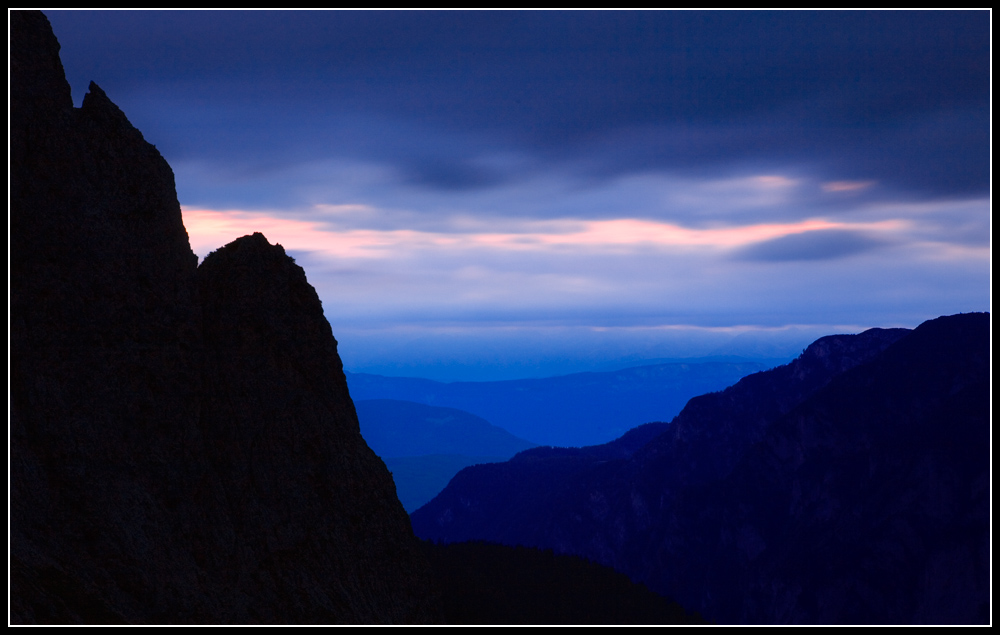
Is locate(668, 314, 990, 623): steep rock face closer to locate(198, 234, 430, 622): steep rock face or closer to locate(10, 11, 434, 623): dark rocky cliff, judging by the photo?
locate(198, 234, 430, 622): steep rock face

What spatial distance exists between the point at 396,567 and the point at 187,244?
1769 centimetres

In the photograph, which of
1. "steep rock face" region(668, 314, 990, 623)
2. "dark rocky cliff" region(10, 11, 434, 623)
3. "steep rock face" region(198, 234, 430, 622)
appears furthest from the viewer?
"steep rock face" region(668, 314, 990, 623)

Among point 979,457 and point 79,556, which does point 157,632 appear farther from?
point 979,457

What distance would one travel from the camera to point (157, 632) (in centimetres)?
2078

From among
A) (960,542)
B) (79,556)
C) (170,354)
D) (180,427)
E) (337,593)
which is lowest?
(960,542)


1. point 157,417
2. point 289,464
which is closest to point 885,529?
point 289,464

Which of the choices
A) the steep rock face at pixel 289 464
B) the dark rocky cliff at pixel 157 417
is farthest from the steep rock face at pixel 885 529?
the dark rocky cliff at pixel 157 417

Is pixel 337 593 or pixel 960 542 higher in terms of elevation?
pixel 337 593

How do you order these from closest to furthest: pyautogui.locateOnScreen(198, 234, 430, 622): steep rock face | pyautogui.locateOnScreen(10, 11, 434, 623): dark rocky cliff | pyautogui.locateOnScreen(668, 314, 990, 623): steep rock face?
pyautogui.locateOnScreen(10, 11, 434, 623): dark rocky cliff < pyautogui.locateOnScreen(198, 234, 430, 622): steep rock face < pyautogui.locateOnScreen(668, 314, 990, 623): steep rock face

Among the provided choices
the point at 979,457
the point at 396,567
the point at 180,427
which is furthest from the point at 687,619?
the point at 979,457

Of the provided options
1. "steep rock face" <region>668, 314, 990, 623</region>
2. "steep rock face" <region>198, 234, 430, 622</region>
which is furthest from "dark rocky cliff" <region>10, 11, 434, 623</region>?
"steep rock face" <region>668, 314, 990, 623</region>

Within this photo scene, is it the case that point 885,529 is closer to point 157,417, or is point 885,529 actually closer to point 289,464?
point 289,464

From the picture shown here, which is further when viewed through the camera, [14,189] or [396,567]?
[396,567]

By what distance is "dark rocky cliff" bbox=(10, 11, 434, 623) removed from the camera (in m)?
24.5
